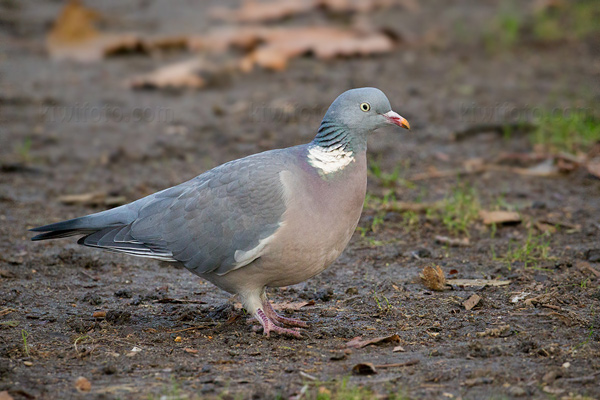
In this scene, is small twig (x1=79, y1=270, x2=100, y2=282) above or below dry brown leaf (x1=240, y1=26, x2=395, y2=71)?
below

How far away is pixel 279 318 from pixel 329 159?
39.6 inches

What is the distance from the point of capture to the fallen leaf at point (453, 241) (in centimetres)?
580

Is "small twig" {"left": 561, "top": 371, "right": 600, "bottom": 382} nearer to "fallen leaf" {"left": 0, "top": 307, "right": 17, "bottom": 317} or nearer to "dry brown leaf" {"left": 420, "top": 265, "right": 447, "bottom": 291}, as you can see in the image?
"dry brown leaf" {"left": 420, "top": 265, "right": 447, "bottom": 291}

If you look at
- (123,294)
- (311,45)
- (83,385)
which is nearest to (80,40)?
(311,45)

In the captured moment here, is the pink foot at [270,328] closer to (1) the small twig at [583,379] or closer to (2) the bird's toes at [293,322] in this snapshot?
(2) the bird's toes at [293,322]

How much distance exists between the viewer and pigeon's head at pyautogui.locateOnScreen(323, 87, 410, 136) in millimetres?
4484

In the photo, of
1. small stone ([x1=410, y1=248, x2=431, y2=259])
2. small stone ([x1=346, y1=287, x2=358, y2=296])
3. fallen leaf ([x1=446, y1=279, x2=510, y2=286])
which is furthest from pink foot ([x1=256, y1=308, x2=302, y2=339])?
small stone ([x1=410, y1=248, x2=431, y2=259])

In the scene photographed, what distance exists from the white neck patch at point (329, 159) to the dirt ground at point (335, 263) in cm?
93

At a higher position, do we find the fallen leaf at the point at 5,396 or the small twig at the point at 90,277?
the fallen leaf at the point at 5,396

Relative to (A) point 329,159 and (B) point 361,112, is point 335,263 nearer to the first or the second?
(A) point 329,159

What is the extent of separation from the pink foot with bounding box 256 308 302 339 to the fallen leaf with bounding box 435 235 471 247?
180 centimetres

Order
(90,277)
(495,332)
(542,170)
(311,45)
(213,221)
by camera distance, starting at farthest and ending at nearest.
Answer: (311,45)
(542,170)
(90,277)
(213,221)
(495,332)

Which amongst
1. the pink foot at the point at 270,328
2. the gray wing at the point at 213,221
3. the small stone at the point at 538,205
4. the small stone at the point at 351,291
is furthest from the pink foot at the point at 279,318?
the small stone at the point at 538,205

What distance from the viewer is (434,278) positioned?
497 centimetres
